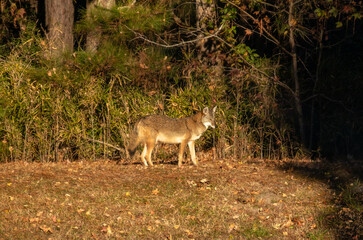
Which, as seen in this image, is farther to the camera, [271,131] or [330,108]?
[330,108]

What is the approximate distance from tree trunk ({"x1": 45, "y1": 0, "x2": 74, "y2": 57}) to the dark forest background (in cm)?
3

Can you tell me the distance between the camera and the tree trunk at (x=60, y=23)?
564 inches

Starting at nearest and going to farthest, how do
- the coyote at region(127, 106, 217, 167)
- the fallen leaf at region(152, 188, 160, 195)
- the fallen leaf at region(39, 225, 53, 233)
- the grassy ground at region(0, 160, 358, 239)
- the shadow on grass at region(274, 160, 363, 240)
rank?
the fallen leaf at region(39, 225, 53, 233) → the grassy ground at region(0, 160, 358, 239) → the shadow on grass at region(274, 160, 363, 240) → the fallen leaf at region(152, 188, 160, 195) → the coyote at region(127, 106, 217, 167)

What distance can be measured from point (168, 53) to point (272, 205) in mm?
6984

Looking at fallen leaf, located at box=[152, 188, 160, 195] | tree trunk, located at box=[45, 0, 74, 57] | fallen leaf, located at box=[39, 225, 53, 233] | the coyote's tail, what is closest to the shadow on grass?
fallen leaf, located at box=[152, 188, 160, 195]

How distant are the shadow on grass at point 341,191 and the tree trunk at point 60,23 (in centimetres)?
674

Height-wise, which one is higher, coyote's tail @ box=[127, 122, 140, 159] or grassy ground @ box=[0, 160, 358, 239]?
coyote's tail @ box=[127, 122, 140, 159]

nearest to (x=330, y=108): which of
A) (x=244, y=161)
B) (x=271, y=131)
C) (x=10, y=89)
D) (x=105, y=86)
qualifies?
(x=271, y=131)

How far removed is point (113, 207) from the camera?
27.6 ft

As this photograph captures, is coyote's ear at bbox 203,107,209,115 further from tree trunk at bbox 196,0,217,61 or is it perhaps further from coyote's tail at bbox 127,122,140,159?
tree trunk at bbox 196,0,217,61

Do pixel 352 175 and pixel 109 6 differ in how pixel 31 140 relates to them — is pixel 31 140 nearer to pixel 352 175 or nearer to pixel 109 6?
pixel 109 6

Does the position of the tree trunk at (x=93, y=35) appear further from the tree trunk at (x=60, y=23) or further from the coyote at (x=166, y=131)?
the coyote at (x=166, y=131)

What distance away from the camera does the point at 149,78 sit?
13523mm

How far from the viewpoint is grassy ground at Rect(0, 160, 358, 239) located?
7562 millimetres
